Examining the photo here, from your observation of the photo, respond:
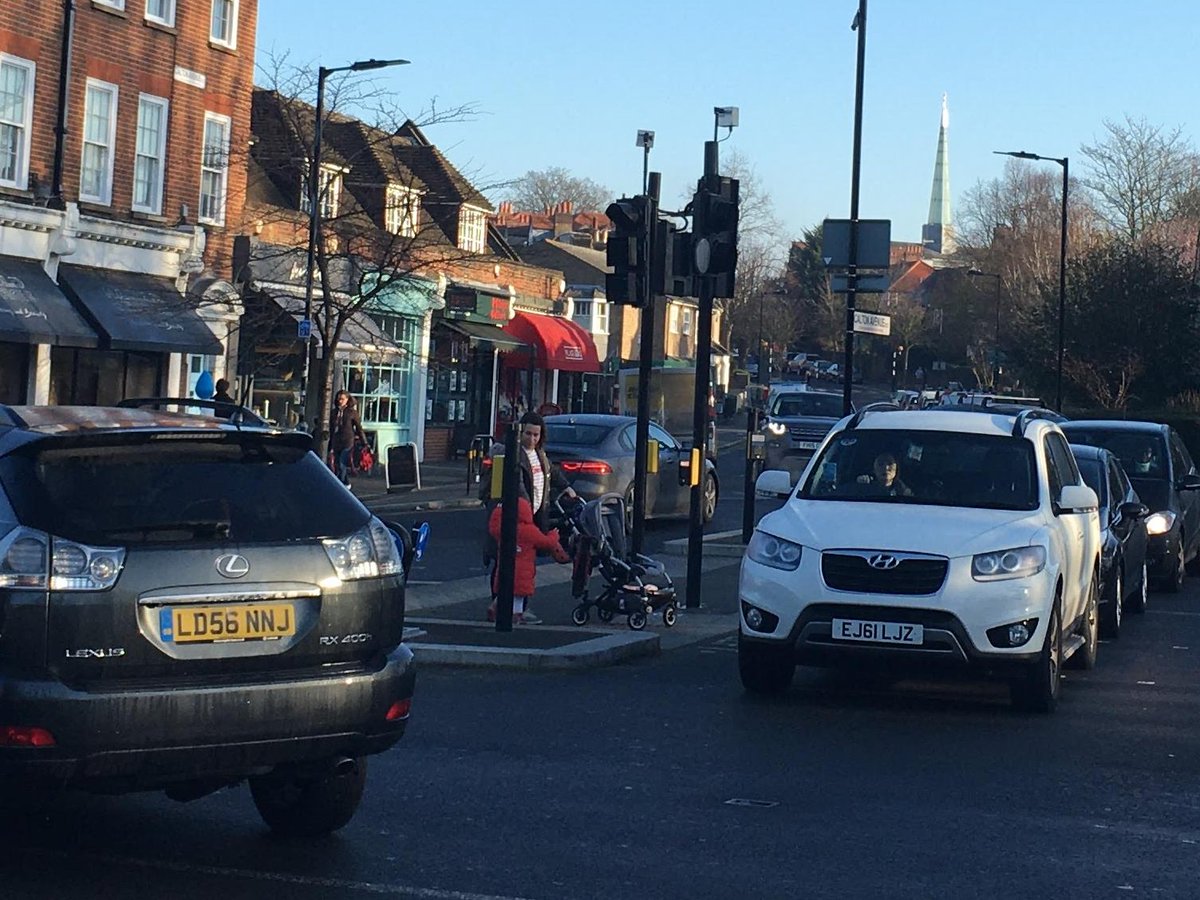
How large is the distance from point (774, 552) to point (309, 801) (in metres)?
4.69

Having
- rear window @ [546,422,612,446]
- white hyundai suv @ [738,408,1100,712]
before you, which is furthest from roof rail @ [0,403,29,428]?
rear window @ [546,422,612,446]

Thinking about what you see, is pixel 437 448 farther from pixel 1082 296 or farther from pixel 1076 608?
pixel 1076 608

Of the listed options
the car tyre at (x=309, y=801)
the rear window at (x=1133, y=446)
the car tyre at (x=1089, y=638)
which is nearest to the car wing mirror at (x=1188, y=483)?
the rear window at (x=1133, y=446)

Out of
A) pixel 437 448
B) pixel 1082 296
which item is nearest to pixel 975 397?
pixel 437 448

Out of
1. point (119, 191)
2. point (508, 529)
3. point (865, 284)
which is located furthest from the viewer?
point (119, 191)

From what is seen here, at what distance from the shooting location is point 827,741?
9.74 metres

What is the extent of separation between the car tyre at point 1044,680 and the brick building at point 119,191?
2187cm

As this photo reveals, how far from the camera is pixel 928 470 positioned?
1180cm

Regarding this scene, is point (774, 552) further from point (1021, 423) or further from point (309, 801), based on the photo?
point (309, 801)

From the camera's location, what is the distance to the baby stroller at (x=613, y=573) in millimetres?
14320

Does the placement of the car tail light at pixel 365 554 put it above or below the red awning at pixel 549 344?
below

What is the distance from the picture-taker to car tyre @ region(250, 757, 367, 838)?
6891mm

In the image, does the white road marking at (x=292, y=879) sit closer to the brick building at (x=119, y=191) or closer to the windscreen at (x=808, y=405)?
the brick building at (x=119, y=191)

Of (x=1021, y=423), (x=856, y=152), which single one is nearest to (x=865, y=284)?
(x=856, y=152)
